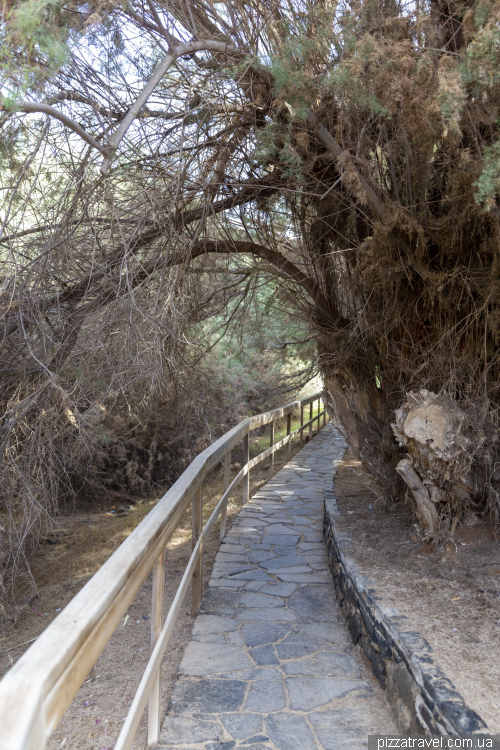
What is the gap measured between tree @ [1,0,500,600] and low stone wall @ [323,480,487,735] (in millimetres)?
1011

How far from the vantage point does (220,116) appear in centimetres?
488

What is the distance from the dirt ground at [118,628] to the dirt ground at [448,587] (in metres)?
1.53

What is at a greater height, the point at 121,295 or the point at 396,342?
the point at 121,295

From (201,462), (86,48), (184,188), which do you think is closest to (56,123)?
(86,48)

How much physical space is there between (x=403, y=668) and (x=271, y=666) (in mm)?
886

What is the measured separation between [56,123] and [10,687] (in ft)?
15.3

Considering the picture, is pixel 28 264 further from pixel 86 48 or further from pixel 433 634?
pixel 433 634

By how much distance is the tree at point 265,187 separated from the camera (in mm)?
3729

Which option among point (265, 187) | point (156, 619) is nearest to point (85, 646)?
point (156, 619)

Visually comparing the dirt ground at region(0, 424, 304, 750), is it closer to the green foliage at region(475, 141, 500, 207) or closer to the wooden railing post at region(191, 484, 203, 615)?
the wooden railing post at region(191, 484, 203, 615)

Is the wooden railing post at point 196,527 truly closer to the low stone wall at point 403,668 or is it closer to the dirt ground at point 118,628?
the dirt ground at point 118,628

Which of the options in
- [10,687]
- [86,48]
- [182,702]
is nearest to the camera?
[10,687]

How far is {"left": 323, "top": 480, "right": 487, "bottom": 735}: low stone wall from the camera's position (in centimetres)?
230

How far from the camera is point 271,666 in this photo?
3.32 m
